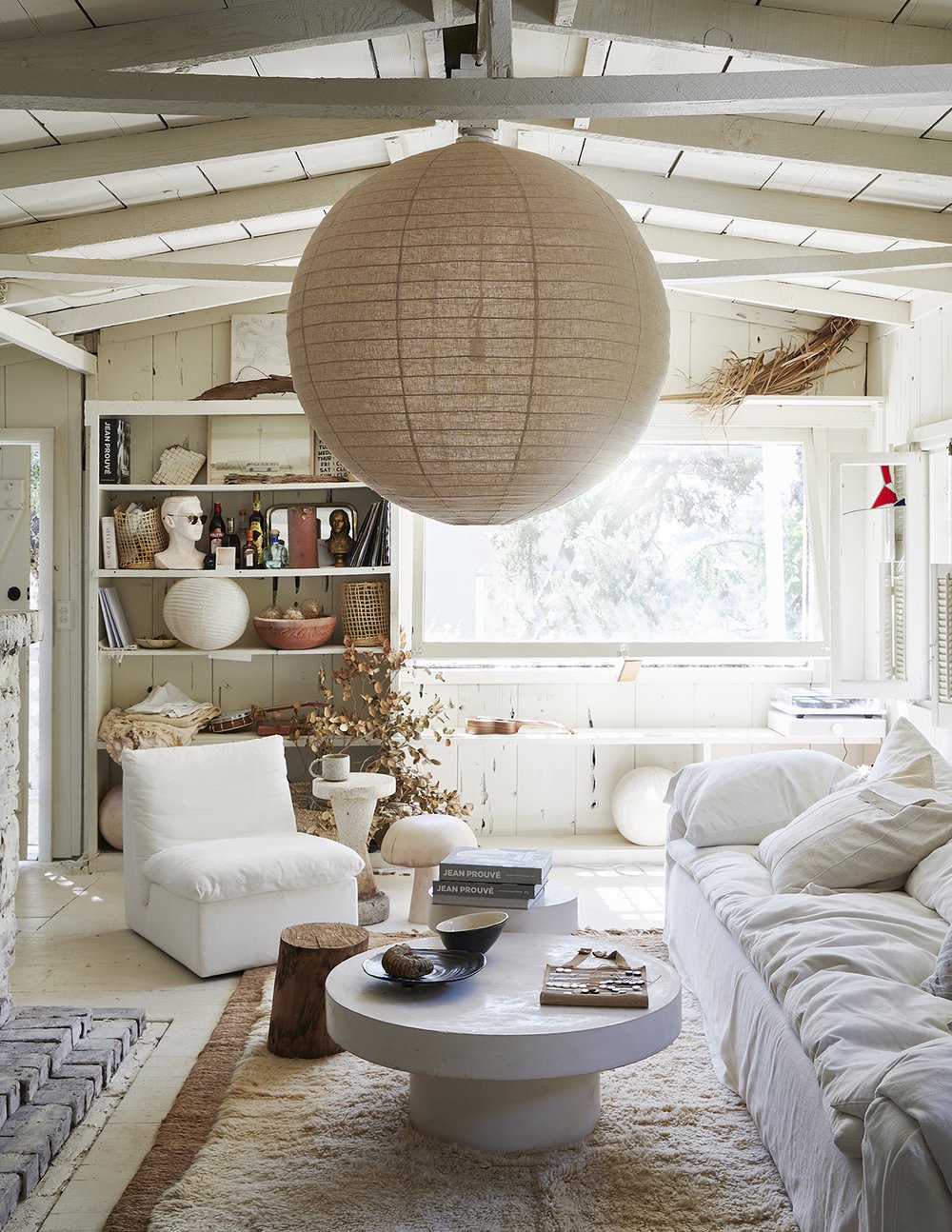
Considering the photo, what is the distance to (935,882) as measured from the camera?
342cm

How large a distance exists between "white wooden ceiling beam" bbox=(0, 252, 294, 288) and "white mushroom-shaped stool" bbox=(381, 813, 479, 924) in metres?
2.25

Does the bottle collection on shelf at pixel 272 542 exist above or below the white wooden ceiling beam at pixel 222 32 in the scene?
below

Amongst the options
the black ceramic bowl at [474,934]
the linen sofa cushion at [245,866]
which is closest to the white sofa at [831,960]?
the black ceramic bowl at [474,934]

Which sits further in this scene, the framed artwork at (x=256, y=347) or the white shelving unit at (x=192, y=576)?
the white shelving unit at (x=192, y=576)

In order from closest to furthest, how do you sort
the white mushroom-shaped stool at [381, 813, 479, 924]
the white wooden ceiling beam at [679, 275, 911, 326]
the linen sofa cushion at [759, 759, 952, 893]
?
the linen sofa cushion at [759, 759, 952, 893], the white mushroom-shaped stool at [381, 813, 479, 924], the white wooden ceiling beam at [679, 275, 911, 326]

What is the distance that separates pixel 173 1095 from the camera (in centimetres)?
342

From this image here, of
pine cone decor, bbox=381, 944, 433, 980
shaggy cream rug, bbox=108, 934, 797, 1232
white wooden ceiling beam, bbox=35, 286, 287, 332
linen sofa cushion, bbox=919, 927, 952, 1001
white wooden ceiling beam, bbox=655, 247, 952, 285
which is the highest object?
white wooden ceiling beam, bbox=35, 286, 287, 332

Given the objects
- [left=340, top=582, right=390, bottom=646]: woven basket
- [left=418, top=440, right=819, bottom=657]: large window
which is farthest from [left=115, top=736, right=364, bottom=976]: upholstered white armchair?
[left=418, top=440, right=819, bottom=657]: large window

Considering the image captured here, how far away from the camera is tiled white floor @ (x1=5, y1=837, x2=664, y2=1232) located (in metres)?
2.95

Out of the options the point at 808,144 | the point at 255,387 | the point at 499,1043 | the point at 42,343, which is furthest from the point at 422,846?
the point at 808,144

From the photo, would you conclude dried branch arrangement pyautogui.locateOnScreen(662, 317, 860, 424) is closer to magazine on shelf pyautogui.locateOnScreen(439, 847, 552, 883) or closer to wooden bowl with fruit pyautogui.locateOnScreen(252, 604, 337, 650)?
wooden bowl with fruit pyautogui.locateOnScreen(252, 604, 337, 650)

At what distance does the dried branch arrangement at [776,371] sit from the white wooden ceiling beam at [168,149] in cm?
271

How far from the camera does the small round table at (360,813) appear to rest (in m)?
5.12

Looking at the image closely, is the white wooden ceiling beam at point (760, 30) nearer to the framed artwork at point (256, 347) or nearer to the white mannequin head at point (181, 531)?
the framed artwork at point (256, 347)
